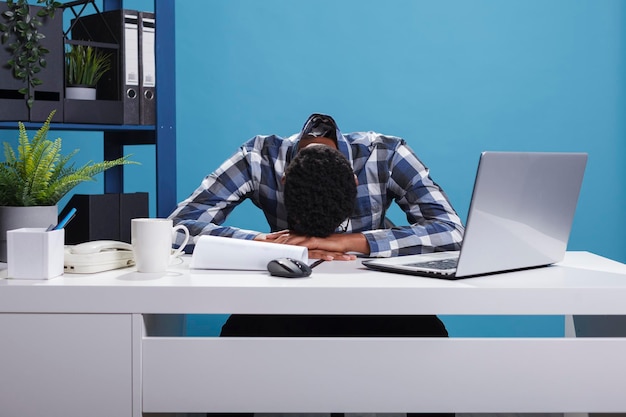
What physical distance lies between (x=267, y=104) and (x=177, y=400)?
2.37 meters

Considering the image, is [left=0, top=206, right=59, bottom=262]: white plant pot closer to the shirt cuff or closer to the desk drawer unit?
the desk drawer unit

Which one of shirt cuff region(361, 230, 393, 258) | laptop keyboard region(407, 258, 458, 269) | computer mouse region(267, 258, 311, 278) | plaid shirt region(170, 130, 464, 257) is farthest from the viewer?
plaid shirt region(170, 130, 464, 257)

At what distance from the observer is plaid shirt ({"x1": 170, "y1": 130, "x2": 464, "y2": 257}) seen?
7.18ft

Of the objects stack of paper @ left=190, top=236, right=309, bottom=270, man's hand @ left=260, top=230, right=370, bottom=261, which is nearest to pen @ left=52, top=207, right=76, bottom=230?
stack of paper @ left=190, top=236, right=309, bottom=270

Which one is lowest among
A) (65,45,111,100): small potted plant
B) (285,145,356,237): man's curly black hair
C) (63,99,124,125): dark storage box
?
(285,145,356,237): man's curly black hair

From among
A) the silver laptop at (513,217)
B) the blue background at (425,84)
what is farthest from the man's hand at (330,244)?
the blue background at (425,84)

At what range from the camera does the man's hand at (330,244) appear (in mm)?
1848

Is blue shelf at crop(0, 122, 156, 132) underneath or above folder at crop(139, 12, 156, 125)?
underneath

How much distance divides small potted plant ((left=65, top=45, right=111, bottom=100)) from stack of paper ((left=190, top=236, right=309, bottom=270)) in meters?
0.96

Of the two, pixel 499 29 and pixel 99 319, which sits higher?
pixel 499 29

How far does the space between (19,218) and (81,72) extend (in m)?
0.78

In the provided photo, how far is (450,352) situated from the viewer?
1.37m

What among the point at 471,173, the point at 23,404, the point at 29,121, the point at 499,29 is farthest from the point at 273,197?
the point at 499,29

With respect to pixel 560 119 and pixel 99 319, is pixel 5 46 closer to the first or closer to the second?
pixel 99 319
